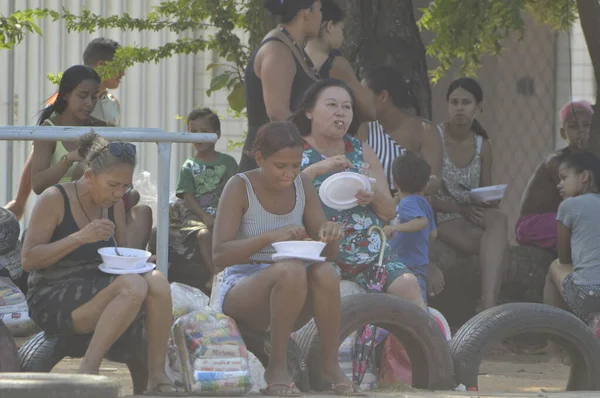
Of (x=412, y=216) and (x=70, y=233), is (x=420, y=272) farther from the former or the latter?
(x=70, y=233)

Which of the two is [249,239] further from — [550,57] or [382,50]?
[550,57]

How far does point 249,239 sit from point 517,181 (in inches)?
292

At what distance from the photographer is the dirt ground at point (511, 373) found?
7.16 meters

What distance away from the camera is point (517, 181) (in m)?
12.6

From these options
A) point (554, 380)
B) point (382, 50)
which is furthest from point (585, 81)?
point (554, 380)

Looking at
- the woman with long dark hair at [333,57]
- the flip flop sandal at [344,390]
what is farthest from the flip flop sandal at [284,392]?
the woman with long dark hair at [333,57]

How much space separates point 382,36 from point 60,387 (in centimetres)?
501

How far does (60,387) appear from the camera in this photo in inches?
174

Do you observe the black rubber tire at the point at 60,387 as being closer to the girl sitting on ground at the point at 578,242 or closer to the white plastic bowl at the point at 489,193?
the girl sitting on ground at the point at 578,242

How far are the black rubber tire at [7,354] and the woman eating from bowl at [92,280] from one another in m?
0.15

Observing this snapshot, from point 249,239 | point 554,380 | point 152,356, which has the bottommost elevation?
point 554,380

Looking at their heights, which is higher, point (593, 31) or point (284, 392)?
point (593, 31)

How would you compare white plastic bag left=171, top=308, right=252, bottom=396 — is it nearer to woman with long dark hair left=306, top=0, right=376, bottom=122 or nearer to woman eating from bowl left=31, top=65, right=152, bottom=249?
woman eating from bowl left=31, top=65, right=152, bottom=249

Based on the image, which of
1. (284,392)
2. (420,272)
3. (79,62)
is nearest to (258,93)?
(420,272)
